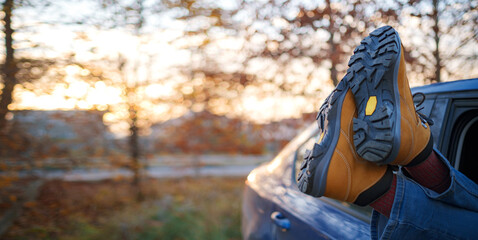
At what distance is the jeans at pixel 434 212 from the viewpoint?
1178 millimetres

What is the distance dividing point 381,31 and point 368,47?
9cm

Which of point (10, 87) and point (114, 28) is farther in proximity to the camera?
point (114, 28)

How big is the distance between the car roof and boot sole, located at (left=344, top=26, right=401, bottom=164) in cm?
42

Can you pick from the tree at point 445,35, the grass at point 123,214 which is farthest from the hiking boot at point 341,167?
the grass at point 123,214

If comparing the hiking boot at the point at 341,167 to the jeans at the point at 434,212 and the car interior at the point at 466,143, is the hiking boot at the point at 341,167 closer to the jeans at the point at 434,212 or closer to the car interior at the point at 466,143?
the jeans at the point at 434,212

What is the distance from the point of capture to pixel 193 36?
442 centimetres

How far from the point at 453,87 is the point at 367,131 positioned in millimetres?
614

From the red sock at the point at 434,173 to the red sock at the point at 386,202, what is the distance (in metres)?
0.12

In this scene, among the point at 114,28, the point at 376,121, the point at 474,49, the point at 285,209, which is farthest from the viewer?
the point at 114,28

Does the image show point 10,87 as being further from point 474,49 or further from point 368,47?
point 474,49

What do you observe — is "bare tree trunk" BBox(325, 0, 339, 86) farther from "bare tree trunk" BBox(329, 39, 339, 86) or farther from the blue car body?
the blue car body

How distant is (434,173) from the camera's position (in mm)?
1287

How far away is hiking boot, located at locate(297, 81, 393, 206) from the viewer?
1.20m

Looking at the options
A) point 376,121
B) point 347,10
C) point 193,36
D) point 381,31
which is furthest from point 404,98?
point 193,36
